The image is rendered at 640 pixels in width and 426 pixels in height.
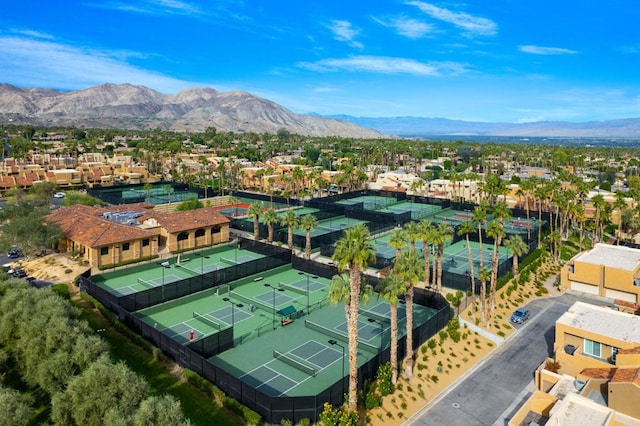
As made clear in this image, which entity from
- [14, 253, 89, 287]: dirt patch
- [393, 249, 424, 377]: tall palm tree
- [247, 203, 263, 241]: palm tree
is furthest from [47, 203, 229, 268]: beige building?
[393, 249, 424, 377]: tall palm tree

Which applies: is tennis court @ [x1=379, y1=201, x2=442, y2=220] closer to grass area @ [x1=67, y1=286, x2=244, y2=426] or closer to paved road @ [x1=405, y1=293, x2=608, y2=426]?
paved road @ [x1=405, y1=293, x2=608, y2=426]

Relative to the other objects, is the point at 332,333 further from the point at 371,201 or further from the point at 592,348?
the point at 371,201

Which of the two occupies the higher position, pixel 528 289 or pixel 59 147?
pixel 59 147

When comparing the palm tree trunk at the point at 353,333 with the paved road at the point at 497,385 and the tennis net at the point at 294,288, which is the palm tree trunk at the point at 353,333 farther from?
the tennis net at the point at 294,288

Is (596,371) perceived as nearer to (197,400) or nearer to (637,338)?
(637,338)

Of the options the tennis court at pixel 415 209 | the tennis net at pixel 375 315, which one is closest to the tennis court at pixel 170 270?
the tennis net at pixel 375 315

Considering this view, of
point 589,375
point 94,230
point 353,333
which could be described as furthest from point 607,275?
point 94,230

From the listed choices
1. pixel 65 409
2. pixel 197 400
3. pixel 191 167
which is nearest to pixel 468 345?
pixel 197 400
